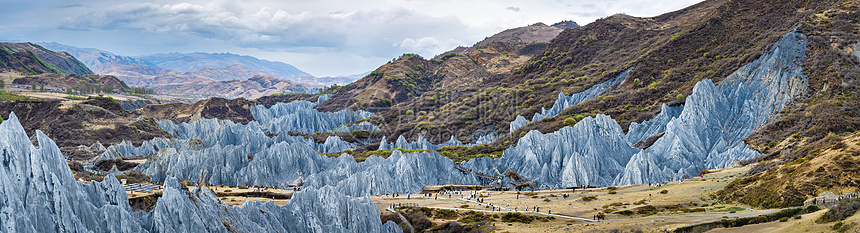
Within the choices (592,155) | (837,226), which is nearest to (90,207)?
(837,226)

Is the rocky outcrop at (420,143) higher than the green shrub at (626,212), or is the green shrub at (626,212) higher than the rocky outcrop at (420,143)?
the rocky outcrop at (420,143)

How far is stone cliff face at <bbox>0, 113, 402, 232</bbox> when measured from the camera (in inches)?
1212

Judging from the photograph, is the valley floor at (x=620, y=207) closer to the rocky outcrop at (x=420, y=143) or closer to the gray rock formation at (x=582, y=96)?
the rocky outcrop at (x=420, y=143)

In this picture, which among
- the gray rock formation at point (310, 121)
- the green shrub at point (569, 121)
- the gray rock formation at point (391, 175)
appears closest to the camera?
the gray rock formation at point (391, 175)

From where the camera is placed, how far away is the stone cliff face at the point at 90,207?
30.8 meters

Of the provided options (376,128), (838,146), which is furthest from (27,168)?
(376,128)

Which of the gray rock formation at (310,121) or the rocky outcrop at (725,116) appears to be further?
the gray rock formation at (310,121)

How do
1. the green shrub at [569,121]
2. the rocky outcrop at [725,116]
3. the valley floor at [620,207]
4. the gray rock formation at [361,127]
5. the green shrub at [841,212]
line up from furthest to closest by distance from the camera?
the gray rock formation at [361,127]
the green shrub at [569,121]
the rocky outcrop at [725,116]
the valley floor at [620,207]
the green shrub at [841,212]

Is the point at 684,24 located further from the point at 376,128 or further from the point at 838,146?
the point at 838,146

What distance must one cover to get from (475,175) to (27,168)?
68.5 meters

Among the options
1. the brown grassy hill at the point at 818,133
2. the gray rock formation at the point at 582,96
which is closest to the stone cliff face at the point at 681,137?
the brown grassy hill at the point at 818,133

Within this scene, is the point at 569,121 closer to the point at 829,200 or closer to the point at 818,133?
the point at 818,133

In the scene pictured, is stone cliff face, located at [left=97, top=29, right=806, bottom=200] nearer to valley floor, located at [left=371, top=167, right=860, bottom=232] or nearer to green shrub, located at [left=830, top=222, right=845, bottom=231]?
valley floor, located at [left=371, top=167, right=860, bottom=232]

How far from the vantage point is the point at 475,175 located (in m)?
92.4
